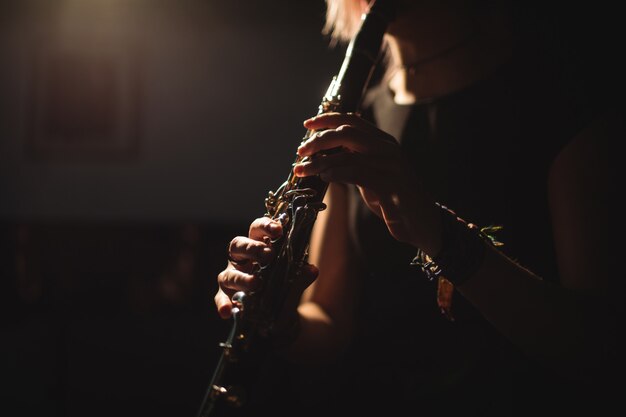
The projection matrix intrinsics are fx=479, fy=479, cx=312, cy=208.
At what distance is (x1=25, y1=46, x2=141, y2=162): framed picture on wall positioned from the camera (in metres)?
3.60

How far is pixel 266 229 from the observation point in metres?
0.78

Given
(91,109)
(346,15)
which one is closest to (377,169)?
(346,15)

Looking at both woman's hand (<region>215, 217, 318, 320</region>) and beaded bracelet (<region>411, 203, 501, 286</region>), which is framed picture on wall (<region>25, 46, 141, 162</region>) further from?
beaded bracelet (<region>411, 203, 501, 286</region>)

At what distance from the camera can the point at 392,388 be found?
1022mm

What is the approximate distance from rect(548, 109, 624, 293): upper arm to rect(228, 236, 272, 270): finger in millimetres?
495

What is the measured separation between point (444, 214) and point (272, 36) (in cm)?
322

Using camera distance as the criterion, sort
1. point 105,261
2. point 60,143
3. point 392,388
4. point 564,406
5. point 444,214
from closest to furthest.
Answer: point 444,214 → point 564,406 → point 392,388 → point 105,261 → point 60,143

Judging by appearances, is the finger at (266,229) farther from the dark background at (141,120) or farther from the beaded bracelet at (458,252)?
the dark background at (141,120)

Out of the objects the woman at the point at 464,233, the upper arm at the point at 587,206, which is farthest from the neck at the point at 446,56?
the upper arm at the point at 587,206

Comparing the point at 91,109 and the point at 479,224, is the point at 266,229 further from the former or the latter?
the point at 91,109

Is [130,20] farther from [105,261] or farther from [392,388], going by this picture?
[392,388]

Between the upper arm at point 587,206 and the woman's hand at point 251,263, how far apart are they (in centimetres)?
43

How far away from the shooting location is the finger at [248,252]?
2.52 ft

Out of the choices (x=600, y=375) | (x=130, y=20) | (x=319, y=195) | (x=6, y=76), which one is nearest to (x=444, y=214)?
(x=319, y=195)
